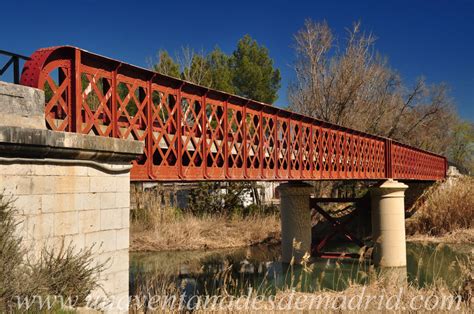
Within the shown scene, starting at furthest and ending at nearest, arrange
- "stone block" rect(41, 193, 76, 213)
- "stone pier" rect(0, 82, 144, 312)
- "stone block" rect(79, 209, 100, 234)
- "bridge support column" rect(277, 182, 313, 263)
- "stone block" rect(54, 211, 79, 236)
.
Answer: "bridge support column" rect(277, 182, 313, 263)
"stone block" rect(79, 209, 100, 234)
"stone block" rect(54, 211, 79, 236)
"stone block" rect(41, 193, 76, 213)
"stone pier" rect(0, 82, 144, 312)

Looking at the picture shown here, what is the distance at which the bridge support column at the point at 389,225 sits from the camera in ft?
72.5

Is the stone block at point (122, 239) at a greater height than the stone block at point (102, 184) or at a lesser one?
lesser

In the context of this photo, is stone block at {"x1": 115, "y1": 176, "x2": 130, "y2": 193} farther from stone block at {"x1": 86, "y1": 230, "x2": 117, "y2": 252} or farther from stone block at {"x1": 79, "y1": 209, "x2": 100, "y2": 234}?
stone block at {"x1": 86, "y1": 230, "x2": 117, "y2": 252}

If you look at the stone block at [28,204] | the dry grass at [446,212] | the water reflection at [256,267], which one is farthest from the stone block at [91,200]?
the dry grass at [446,212]

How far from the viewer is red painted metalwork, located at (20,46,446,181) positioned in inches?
320

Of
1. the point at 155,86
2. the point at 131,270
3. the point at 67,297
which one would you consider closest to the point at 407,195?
the point at 131,270

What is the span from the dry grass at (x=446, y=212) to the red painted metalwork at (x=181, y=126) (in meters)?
10.3

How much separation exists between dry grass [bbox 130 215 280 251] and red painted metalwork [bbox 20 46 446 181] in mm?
9553

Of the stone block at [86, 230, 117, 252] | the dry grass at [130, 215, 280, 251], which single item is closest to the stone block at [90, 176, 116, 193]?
the stone block at [86, 230, 117, 252]

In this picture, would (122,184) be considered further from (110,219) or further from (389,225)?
(389,225)

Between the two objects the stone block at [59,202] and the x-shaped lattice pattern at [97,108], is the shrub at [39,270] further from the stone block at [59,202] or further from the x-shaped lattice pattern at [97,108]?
the x-shaped lattice pattern at [97,108]

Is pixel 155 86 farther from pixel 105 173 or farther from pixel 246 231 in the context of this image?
pixel 246 231

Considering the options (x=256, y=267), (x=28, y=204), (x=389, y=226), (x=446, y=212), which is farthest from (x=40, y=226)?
(x=446, y=212)

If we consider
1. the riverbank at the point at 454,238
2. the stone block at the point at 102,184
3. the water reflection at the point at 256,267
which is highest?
the stone block at the point at 102,184
